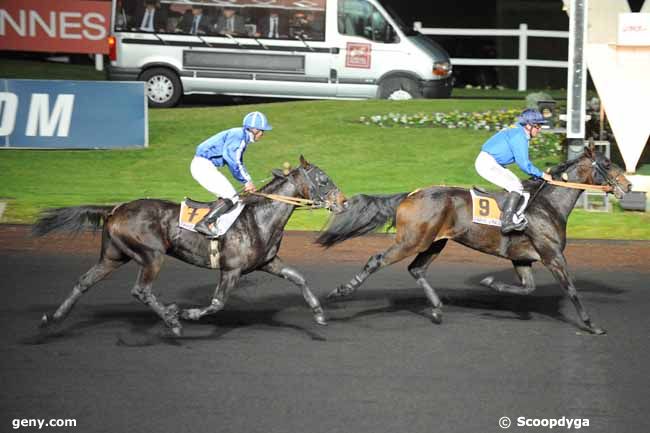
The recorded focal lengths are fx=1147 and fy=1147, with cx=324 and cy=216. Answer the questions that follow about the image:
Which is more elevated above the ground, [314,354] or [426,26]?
[426,26]

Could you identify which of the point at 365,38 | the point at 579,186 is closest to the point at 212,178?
the point at 579,186

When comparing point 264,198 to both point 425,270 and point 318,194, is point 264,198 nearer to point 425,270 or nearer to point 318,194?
point 318,194

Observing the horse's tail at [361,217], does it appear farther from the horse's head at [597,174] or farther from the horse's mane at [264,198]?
the horse's head at [597,174]

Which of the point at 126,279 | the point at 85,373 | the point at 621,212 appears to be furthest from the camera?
the point at 621,212

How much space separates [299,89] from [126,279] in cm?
1158

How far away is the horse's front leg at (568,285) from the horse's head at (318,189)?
6.63 ft

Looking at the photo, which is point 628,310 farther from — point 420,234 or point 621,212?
point 621,212

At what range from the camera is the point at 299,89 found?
23.5 m

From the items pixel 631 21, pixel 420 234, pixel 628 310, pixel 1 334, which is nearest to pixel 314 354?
pixel 420 234

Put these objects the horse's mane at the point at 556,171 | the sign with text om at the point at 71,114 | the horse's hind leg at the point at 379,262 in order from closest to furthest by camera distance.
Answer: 1. the horse's hind leg at the point at 379,262
2. the horse's mane at the point at 556,171
3. the sign with text om at the point at 71,114

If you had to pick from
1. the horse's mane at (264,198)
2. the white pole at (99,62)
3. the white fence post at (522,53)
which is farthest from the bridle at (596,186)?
the white pole at (99,62)

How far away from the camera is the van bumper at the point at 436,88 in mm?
23625

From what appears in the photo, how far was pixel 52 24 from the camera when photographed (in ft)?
75.1

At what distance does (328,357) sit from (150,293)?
1680 mm
